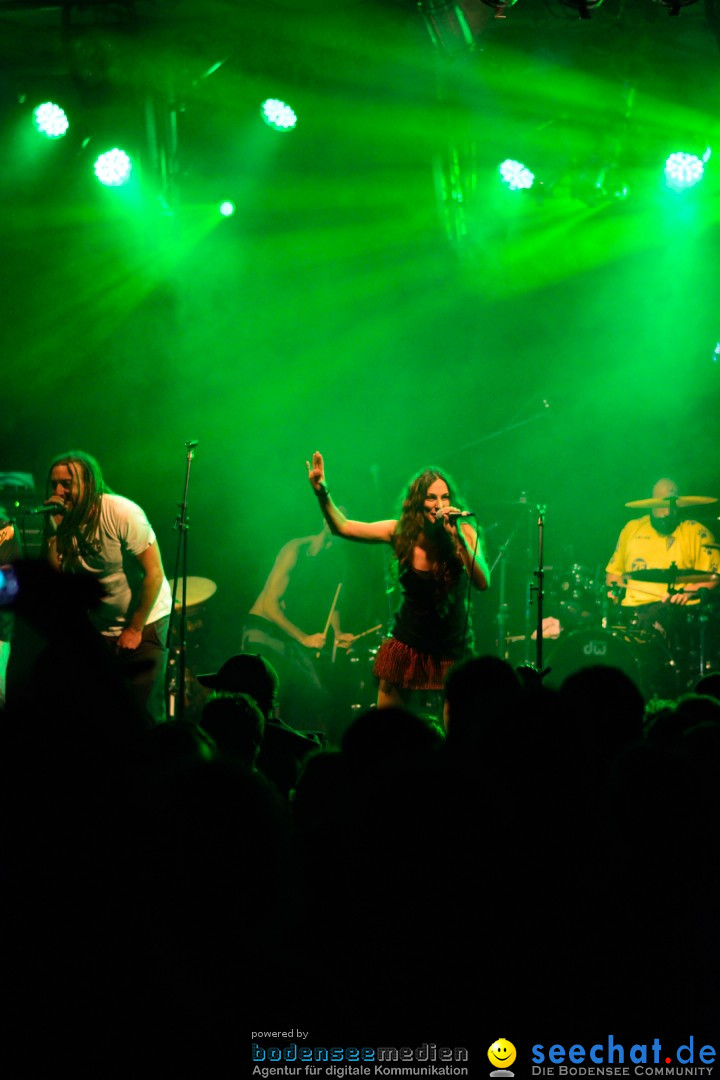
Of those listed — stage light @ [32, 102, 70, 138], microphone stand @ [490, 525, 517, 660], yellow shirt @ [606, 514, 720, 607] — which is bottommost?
microphone stand @ [490, 525, 517, 660]

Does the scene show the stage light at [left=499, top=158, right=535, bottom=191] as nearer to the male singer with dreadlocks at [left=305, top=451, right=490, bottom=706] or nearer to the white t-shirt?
the male singer with dreadlocks at [left=305, top=451, right=490, bottom=706]

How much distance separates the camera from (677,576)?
8.47 m

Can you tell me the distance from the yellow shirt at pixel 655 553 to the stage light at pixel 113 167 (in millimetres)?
5946

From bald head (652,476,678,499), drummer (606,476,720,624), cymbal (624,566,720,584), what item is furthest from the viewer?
bald head (652,476,678,499)

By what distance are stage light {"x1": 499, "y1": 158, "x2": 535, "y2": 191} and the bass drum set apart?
13.9ft

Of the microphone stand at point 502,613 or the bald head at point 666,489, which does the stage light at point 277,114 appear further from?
the bald head at point 666,489

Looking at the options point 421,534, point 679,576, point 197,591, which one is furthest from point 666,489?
point 197,591

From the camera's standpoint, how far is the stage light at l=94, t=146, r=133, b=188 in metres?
8.12

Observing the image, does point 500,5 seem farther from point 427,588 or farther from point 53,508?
point 53,508

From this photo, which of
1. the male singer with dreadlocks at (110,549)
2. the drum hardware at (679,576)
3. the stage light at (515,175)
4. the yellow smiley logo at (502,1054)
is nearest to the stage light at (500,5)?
the stage light at (515,175)

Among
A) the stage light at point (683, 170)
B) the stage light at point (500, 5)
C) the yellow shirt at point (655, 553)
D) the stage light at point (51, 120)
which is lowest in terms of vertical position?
the yellow shirt at point (655, 553)

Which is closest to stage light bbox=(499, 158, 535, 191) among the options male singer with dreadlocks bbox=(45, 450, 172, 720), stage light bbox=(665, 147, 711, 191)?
stage light bbox=(665, 147, 711, 191)

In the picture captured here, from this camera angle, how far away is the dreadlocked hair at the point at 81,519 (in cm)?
559

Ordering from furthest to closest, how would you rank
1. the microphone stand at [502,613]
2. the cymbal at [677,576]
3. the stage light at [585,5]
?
the microphone stand at [502,613] < the cymbal at [677,576] < the stage light at [585,5]
